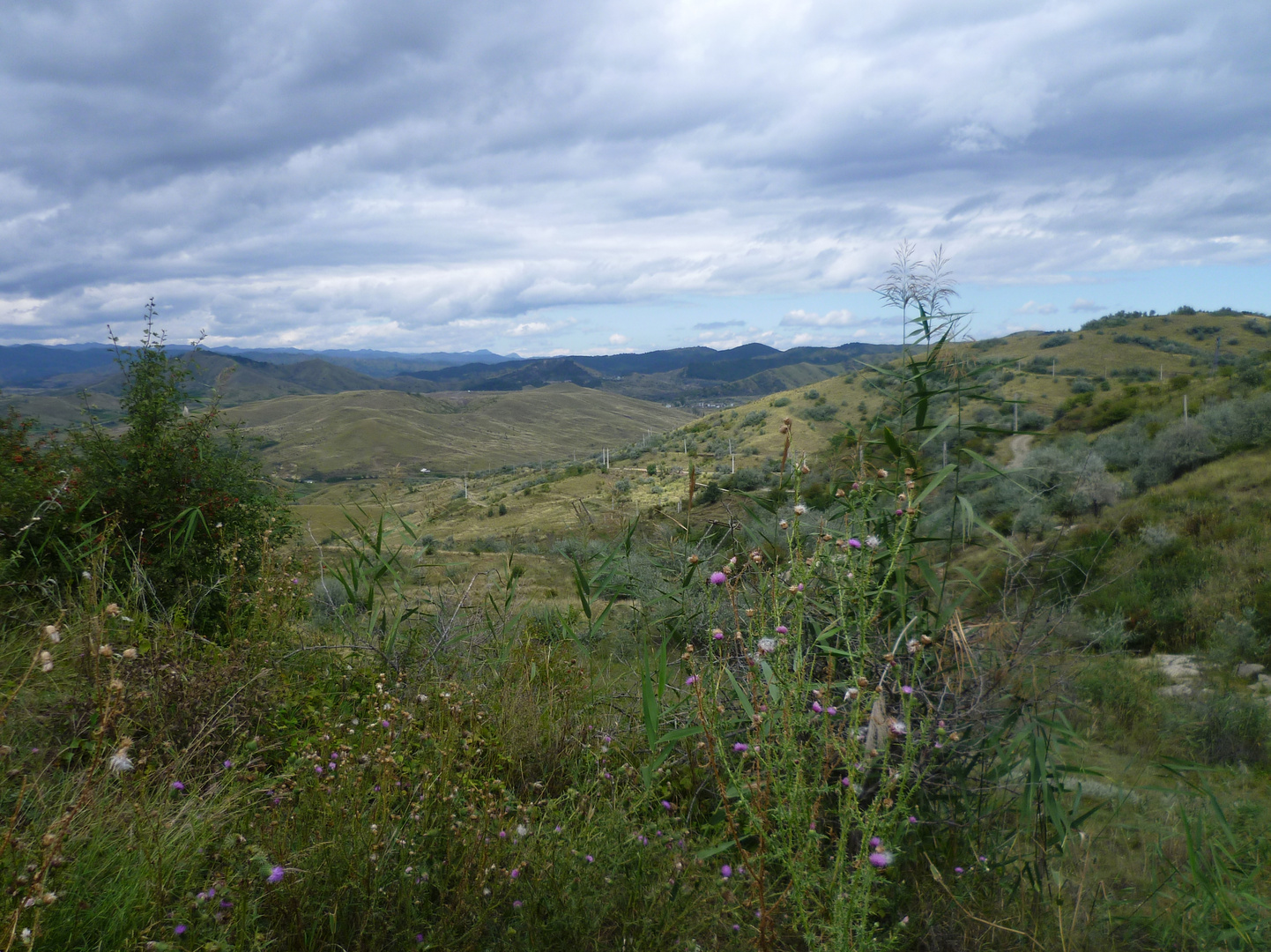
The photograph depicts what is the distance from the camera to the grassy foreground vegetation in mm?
1733

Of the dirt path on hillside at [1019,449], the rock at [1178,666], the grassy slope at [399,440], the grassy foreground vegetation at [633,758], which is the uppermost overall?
the grassy foreground vegetation at [633,758]

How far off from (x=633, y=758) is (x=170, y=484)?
4920mm

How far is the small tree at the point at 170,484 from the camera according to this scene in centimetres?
500

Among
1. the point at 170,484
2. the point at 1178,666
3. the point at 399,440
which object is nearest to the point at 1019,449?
the point at 1178,666

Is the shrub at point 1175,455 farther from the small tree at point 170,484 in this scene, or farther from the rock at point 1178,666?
the small tree at point 170,484

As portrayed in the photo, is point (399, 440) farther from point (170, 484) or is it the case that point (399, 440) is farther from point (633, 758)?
point (633, 758)

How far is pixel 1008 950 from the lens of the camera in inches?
84.0

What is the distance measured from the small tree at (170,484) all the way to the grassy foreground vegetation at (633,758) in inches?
3.6

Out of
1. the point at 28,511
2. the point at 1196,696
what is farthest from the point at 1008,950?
the point at 1196,696

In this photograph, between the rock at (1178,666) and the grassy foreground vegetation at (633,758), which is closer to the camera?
the grassy foreground vegetation at (633,758)

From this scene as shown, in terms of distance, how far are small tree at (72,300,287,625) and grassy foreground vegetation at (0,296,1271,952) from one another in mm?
93

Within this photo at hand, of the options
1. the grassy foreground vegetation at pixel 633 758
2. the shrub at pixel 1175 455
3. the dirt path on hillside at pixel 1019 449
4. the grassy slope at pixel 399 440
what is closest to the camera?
the grassy foreground vegetation at pixel 633 758

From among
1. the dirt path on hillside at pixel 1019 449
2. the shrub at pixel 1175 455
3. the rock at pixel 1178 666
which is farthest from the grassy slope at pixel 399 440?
the rock at pixel 1178 666

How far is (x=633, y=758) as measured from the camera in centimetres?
303
